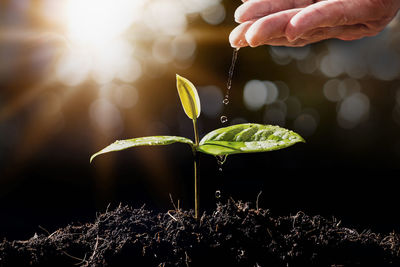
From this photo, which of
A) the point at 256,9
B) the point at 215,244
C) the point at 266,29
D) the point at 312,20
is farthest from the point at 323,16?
the point at 215,244

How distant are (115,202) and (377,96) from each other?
2.32 meters

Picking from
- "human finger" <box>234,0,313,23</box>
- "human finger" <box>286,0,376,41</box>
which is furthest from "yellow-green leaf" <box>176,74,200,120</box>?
"human finger" <box>234,0,313,23</box>

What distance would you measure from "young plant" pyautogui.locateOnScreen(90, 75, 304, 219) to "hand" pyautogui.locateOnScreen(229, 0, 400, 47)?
37 cm

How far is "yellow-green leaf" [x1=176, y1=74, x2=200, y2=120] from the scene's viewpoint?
1046 mm

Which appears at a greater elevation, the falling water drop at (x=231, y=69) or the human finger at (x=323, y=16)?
the human finger at (x=323, y=16)

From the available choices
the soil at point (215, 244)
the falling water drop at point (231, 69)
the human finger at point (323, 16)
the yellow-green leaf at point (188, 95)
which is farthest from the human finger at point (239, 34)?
the falling water drop at point (231, 69)

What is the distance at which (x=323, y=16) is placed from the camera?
117 cm

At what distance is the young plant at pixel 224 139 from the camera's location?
0.91 metres

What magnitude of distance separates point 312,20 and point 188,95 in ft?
1.65

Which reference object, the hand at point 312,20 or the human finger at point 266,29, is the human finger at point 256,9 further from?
the human finger at point 266,29

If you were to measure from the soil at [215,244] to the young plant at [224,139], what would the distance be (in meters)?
0.12

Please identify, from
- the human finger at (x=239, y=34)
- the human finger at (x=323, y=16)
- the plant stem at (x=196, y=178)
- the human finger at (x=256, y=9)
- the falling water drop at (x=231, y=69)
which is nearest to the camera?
the plant stem at (x=196, y=178)

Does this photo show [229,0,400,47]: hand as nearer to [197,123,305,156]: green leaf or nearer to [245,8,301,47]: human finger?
[245,8,301,47]: human finger

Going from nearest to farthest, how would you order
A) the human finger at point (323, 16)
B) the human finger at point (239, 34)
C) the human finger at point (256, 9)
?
the human finger at point (323, 16)
the human finger at point (239, 34)
the human finger at point (256, 9)
